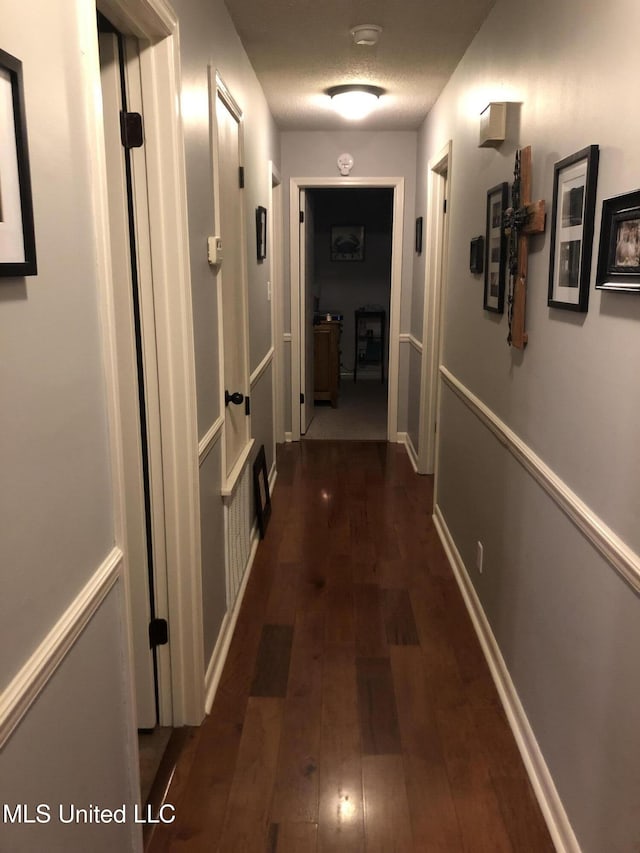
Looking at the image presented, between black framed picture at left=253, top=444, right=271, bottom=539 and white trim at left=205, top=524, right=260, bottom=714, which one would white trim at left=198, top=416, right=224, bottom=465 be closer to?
white trim at left=205, top=524, right=260, bottom=714

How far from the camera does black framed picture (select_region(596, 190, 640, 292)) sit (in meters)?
1.32

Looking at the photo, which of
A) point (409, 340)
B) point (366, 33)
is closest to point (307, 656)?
point (366, 33)

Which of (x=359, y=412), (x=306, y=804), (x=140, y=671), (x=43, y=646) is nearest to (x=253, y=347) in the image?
(x=140, y=671)

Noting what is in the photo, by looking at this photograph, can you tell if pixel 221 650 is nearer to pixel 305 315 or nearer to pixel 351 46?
pixel 351 46

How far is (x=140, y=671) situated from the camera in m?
2.13

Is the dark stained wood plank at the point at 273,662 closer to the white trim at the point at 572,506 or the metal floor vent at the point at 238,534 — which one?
the metal floor vent at the point at 238,534

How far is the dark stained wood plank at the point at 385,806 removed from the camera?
69.2 inches

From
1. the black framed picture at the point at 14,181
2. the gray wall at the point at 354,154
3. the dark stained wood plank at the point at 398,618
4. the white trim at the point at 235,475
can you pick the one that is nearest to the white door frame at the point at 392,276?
the gray wall at the point at 354,154

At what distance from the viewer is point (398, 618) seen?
290 cm

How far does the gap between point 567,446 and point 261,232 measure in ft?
8.21

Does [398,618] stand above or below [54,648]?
below

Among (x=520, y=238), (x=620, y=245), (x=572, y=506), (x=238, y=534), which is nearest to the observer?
(x=620, y=245)

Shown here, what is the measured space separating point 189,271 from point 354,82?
2.40 meters

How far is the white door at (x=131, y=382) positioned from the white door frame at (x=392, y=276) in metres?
3.62
